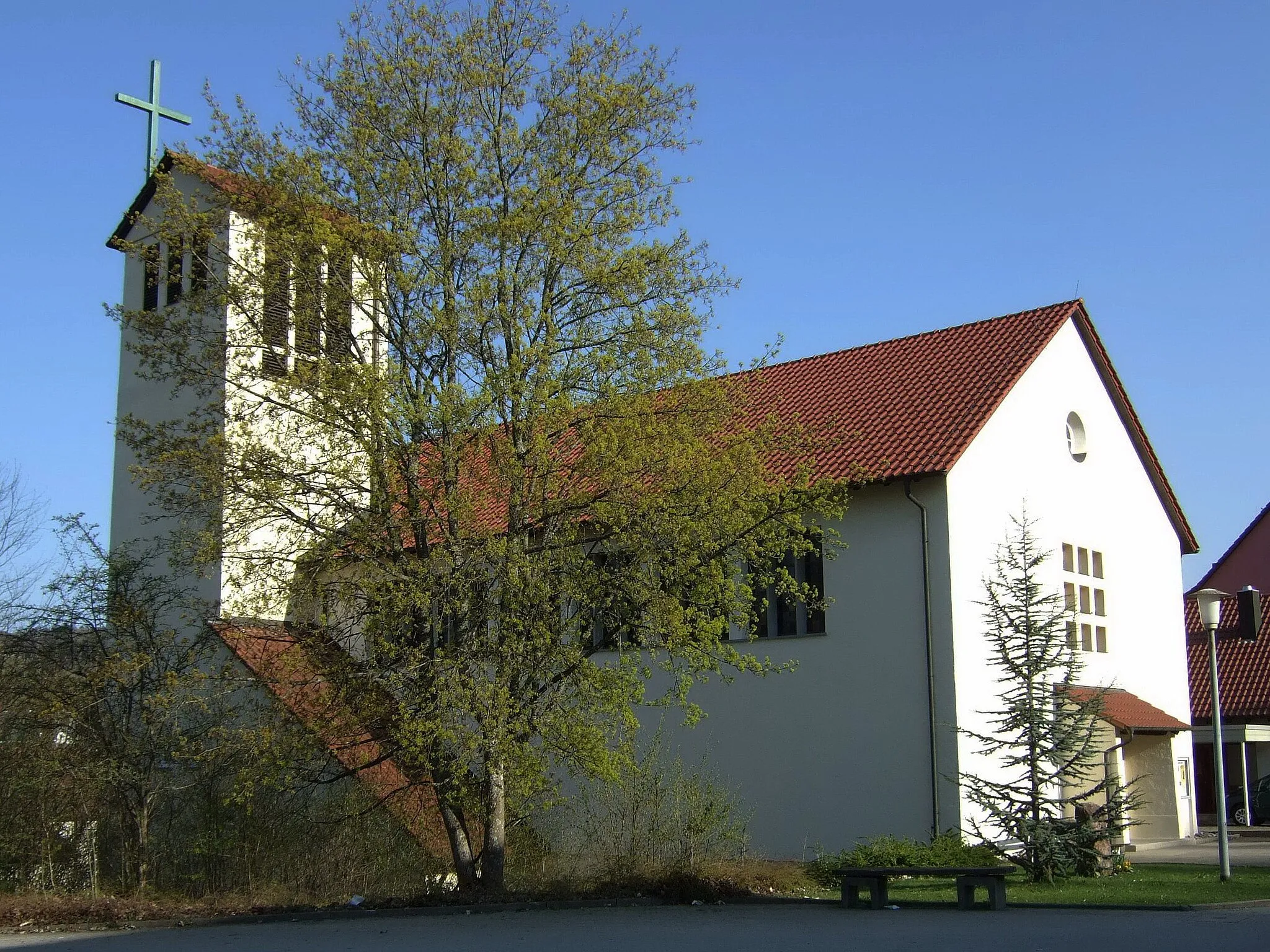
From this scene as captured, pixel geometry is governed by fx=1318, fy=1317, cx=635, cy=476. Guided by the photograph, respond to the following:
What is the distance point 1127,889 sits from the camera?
17.2m

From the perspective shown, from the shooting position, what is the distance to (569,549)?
16562 mm

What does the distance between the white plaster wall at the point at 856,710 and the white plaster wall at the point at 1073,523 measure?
2.04 ft

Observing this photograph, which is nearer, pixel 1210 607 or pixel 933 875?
pixel 933 875

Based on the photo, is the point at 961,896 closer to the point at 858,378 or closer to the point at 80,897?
the point at 80,897

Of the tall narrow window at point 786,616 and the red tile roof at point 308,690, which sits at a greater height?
the tall narrow window at point 786,616

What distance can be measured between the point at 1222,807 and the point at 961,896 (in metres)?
5.53

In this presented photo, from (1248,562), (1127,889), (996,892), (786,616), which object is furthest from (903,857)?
(1248,562)

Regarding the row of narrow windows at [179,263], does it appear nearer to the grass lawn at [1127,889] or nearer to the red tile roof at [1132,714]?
the grass lawn at [1127,889]

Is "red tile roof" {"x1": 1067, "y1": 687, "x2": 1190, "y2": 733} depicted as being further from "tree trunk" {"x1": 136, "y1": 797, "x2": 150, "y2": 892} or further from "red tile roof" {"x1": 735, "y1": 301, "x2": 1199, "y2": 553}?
"tree trunk" {"x1": 136, "y1": 797, "x2": 150, "y2": 892}

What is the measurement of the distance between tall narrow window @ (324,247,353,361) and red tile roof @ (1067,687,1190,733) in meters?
14.5

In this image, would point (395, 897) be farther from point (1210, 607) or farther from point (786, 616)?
point (1210, 607)

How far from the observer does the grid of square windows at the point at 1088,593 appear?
87.0ft

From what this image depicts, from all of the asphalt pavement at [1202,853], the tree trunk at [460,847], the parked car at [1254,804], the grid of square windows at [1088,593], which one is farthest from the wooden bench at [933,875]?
the parked car at [1254,804]

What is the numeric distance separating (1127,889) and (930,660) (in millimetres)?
5593
